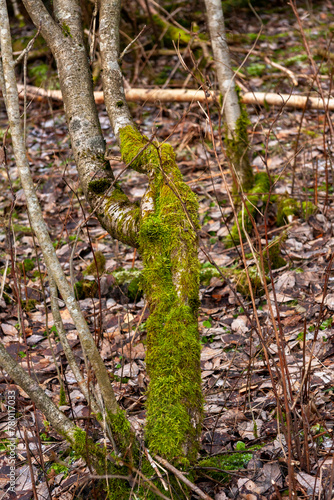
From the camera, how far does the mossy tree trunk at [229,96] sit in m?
4.36

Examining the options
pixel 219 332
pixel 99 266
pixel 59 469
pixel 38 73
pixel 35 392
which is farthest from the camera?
pixel 38 73

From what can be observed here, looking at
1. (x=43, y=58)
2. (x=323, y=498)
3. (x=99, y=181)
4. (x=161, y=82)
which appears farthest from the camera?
(x=43, y=58)

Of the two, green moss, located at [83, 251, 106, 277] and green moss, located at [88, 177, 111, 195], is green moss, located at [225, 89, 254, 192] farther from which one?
green moss, located at [88, 177, 111, 195]

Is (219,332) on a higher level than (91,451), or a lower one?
lower

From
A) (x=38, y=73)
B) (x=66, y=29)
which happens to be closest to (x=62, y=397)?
(x=66, y=29)

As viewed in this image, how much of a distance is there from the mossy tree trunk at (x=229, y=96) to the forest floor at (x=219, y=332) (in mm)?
166

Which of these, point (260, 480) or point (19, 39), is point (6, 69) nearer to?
point (260, 480)

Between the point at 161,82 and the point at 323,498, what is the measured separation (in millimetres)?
7506

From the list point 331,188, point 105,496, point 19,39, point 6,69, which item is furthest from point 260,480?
point 19,39

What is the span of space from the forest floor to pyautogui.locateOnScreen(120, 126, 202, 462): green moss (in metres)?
0.17

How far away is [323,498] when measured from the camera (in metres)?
1.69

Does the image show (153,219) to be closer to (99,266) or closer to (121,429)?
(121,429)

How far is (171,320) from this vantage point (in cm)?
194

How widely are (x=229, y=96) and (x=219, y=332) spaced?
243 cm
